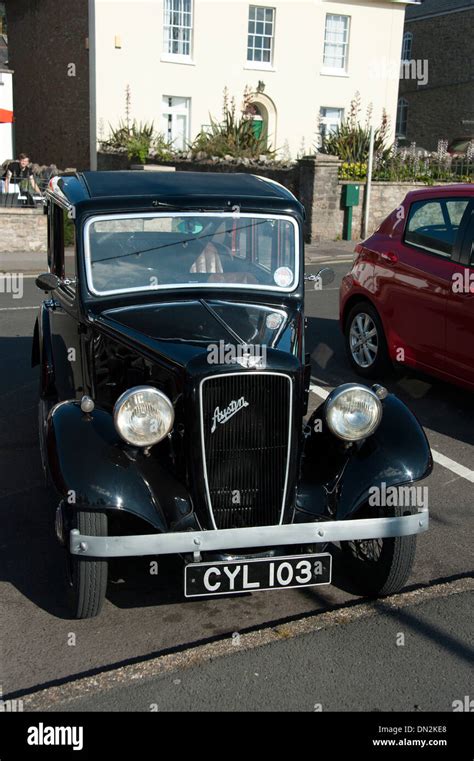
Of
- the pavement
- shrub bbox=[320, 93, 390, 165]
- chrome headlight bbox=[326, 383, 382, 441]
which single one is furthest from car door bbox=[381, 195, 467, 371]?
shrub bbox=[320, 93, 390, 165]

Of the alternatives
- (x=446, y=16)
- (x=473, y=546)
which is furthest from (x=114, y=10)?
(x=473, y=546)

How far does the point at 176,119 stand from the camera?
84.7 ft

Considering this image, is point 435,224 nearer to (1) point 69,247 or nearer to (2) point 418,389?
(2) point 418,389

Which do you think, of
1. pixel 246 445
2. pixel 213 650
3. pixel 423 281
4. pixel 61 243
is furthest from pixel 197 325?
pixel 423 281

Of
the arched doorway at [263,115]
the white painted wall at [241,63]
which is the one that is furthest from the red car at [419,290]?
the arched doorway at [263,115]

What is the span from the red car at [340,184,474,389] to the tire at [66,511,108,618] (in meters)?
4.19

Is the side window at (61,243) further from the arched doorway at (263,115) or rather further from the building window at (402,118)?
the building window at (402,118)

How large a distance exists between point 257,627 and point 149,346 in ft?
5.23

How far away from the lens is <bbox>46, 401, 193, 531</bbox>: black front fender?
3.98 metres

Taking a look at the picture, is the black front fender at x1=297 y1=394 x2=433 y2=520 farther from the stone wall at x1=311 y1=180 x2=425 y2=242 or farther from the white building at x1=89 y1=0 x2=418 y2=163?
the white building at x1=89 y1=0 x2=418 y2=163

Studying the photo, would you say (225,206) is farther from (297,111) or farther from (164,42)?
(297,111)

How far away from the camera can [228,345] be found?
4.42 m

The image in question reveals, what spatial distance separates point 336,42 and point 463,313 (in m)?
23.0

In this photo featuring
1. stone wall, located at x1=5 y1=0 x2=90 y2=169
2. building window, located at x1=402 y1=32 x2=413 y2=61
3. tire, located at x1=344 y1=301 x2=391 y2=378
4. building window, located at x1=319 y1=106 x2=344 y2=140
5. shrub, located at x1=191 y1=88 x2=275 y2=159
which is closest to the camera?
tire, located at x1=344 y1=301 x2=391 y2=378
